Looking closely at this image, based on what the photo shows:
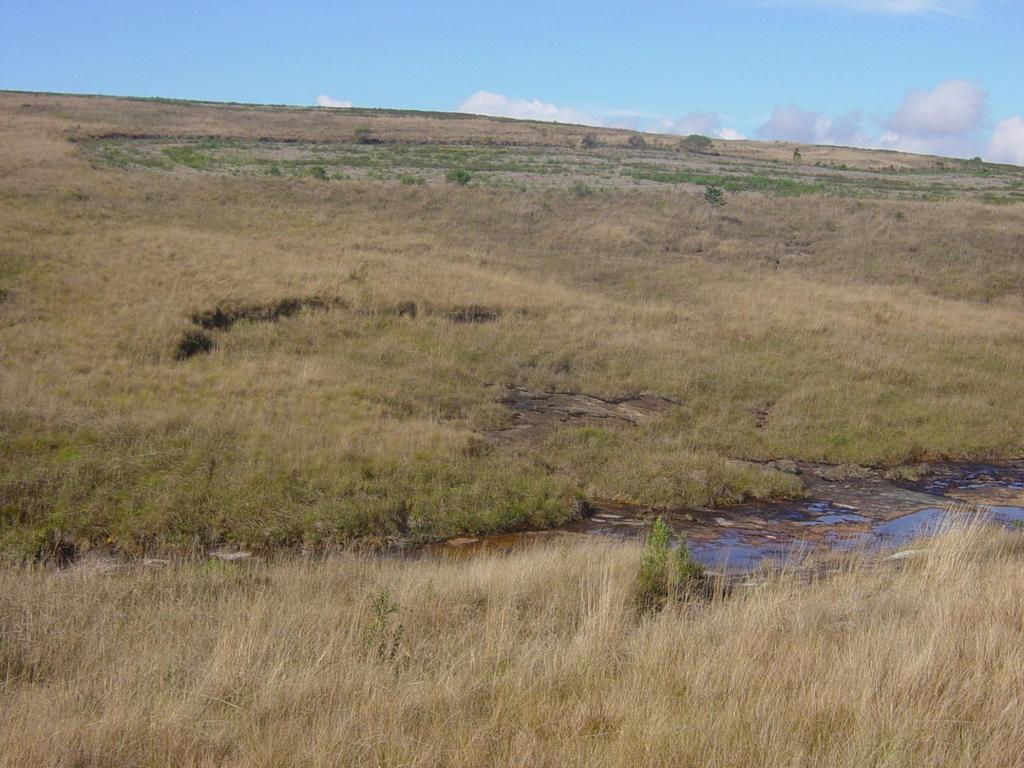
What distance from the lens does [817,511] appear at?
1470cm

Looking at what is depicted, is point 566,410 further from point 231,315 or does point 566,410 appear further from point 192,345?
point 231,315

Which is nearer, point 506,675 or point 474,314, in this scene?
point 506,675

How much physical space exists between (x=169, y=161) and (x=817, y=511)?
41.5 metres

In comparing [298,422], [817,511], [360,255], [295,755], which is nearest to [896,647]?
[295,755]

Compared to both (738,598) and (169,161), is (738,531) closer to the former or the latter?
(738,598)

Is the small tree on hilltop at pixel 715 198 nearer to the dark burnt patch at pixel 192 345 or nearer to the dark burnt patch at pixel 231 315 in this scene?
the dark burnt patch at pixel 231 315

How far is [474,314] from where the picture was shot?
2456 centimetres

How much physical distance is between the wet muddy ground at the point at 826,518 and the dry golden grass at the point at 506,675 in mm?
3882

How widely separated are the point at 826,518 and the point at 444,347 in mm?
10224

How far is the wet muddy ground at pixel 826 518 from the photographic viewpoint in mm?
12445

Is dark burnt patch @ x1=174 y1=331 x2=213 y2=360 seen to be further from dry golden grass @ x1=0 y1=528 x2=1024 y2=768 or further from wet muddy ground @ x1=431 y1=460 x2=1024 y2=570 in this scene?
dry golden grass @ x1=0 y1=528 x2=1024 y2=768

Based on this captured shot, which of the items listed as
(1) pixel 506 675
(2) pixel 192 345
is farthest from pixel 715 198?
(1) pixel 506 675

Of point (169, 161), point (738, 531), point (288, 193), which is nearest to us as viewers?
point (738, 531)

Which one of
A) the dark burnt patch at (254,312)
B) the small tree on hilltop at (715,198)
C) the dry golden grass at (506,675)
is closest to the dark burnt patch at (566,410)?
the dark burnt patch at (254,312)
